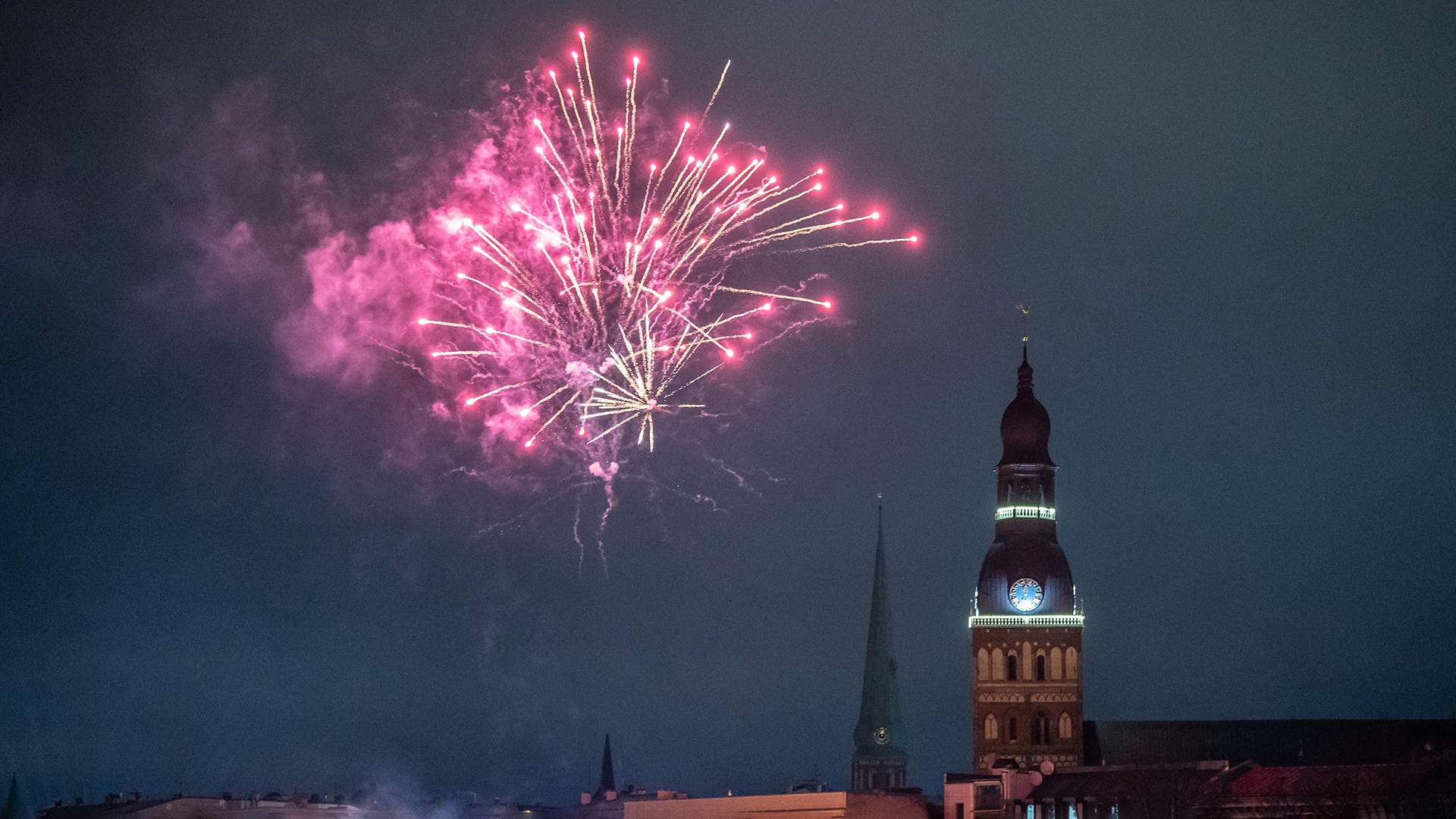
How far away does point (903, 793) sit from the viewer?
141m

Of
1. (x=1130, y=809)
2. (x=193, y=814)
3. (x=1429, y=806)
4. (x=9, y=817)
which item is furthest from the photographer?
(x=9, y=817)

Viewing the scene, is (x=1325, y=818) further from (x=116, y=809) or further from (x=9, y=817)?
(x=9, y=817)

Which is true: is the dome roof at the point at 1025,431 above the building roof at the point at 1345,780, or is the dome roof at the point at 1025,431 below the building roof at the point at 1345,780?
above

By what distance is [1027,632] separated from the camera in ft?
482

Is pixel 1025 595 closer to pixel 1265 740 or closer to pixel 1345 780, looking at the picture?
pixel 1265 740

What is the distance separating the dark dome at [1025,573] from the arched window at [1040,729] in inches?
252

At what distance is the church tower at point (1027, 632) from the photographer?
146375mm

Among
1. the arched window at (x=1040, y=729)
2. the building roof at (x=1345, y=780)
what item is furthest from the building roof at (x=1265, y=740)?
the building roof at (x=1345, y=780)

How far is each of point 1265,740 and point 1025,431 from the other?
2393 cm

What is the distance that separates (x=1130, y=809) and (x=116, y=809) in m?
72.9

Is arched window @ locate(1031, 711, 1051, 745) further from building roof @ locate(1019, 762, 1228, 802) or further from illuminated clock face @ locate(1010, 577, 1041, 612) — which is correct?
building roof @ locate(1019, 762, 1228, 802)

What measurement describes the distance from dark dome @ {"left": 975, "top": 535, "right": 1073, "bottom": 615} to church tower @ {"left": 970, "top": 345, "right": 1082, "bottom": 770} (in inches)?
1.8

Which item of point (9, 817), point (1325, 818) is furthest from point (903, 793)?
point (9, 817)

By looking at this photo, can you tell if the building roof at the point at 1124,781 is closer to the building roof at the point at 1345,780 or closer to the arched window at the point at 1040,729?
the building roof at the point at 1345,780
